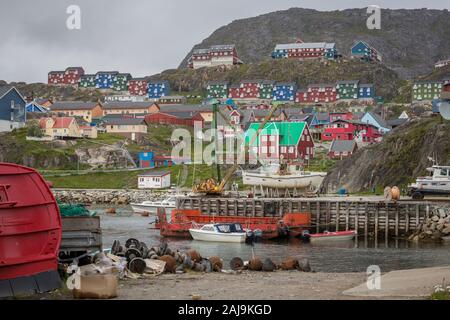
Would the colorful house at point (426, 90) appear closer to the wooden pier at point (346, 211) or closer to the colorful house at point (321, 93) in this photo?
the colorful house at point (321, 93)

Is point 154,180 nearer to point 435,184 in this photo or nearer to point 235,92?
point 435,184

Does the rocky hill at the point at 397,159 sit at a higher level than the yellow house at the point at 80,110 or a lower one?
lower

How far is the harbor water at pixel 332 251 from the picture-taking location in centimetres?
3559

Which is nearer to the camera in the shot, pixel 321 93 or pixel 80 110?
pixel 80 110

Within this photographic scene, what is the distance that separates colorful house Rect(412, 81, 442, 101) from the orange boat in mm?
117085

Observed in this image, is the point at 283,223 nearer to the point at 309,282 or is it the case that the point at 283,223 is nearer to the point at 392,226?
the point at 392,226

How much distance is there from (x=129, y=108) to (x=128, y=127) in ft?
91.4

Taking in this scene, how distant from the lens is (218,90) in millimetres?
183625

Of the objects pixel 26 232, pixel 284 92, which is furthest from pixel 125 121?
pixel 26 232

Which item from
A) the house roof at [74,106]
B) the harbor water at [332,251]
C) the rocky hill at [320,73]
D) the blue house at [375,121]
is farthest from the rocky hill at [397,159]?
the rocky hill at [320,73]

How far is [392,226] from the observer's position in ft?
171

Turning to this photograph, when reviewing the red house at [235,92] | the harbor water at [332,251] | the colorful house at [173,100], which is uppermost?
the red house at [235,92]

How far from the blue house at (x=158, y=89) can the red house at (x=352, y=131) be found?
7623 centimetres

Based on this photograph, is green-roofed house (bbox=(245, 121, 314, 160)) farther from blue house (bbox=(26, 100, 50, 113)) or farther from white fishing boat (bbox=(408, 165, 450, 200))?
blue house (bbox=(26, 100, 50, 113))
